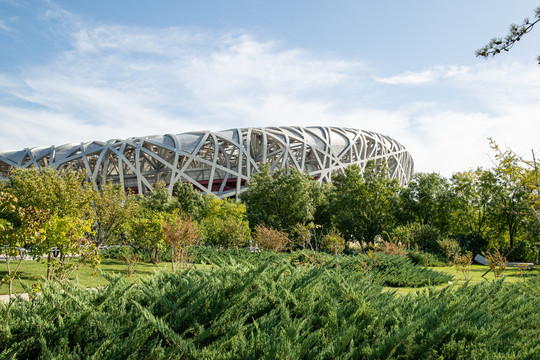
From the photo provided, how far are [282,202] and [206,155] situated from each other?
25.6m

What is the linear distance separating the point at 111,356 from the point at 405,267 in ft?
39.0

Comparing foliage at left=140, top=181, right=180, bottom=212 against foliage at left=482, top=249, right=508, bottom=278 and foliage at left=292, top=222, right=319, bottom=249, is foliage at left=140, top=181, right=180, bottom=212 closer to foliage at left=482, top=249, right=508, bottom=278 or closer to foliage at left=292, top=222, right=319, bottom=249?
foliage at left=292, top=222, right=319, bottom=249

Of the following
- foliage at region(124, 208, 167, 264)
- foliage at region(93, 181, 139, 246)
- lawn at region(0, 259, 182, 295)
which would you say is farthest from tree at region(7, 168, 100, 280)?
foliage at region(124, 208, 167, 264)

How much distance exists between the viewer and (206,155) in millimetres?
52062

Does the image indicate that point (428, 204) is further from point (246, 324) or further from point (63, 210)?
point (246, 324)

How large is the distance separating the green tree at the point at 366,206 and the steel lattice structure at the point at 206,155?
54.9 ft

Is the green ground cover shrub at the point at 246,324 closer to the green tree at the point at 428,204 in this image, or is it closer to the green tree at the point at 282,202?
the green tree at the point at 282,202

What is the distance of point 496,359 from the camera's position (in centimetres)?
283

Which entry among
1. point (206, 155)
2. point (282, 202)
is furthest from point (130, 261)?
point (206, 155)

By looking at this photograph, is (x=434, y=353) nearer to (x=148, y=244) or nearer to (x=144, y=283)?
(x=144, y=283)

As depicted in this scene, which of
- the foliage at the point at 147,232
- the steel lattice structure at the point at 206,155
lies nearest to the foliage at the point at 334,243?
the foliage at the point at 147,232

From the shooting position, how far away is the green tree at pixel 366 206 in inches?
1083

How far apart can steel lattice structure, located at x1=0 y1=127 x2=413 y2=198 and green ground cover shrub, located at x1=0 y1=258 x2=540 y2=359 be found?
127 ft

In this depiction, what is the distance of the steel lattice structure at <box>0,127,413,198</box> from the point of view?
43.7 metres
